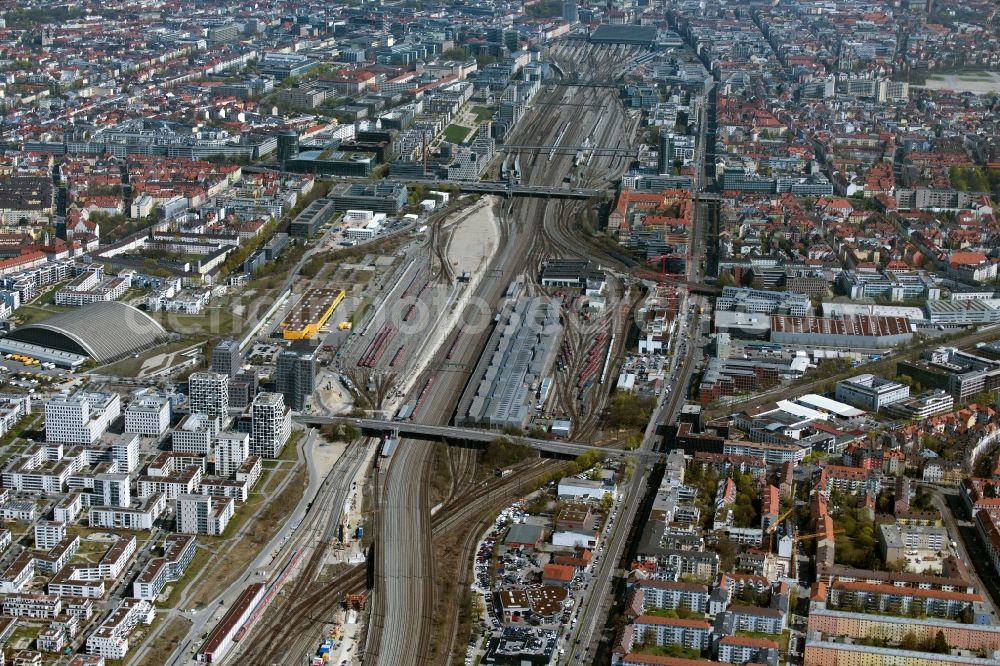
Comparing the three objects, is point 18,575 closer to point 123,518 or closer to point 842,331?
point 123,518

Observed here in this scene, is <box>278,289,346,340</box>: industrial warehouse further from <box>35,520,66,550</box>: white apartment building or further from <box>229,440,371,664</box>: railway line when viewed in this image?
<box>35,520,66,550</box>: white apartment building

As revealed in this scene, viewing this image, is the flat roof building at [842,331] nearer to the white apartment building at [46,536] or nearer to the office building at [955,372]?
the office building at [955,372]

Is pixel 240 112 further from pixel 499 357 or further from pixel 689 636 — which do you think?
pixel 689 636

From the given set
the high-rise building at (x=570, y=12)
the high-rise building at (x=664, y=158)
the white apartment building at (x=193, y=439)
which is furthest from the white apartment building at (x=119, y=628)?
the high-rise building at (x=570, y=12)

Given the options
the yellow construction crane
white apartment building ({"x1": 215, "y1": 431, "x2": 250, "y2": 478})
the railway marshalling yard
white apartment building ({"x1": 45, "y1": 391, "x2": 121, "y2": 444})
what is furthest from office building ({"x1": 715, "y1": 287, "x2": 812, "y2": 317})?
white apartment building ({"x1": 45, "y1": 391, "x2": 121, "y2": 444})

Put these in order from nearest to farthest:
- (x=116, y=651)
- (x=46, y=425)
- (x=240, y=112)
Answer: (x=116, y=651) → (x=46, y=425) → (x=240, y=112)

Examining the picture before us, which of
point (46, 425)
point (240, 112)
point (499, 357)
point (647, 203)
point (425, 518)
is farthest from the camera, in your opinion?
point (240, 112)

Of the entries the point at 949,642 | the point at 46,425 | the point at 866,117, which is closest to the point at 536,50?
the point at 866,117
